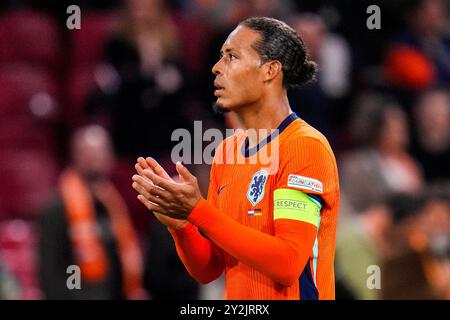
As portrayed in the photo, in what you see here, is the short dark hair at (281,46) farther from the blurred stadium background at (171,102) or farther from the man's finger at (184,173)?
the blurred stadium background at (171,102)

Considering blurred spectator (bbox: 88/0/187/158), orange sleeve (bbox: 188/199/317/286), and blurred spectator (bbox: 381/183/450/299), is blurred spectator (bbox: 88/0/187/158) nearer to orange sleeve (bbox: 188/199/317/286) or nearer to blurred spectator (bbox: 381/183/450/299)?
blurred spectator (bbox: 381/183/450/299)

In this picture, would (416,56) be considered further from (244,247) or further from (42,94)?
(244,247)

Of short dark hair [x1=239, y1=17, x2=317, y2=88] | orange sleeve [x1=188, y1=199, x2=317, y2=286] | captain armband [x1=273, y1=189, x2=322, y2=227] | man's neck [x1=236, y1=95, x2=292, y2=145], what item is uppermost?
short dark hair [x1=239, y1=17, x2=317, y2=88]

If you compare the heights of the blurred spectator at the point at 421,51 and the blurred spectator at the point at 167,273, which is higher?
the blurred spectator at the point at 421,51

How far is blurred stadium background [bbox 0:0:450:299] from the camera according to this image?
6207 millimetres

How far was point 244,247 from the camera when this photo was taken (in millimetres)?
3135

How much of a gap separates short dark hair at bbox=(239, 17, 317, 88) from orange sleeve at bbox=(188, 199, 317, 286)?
21.8 inches

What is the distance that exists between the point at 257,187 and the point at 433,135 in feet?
15.1

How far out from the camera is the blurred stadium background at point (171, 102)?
6.21m

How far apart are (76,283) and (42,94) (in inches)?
78.3

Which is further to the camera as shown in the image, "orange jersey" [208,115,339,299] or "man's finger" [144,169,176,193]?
"orange jersey" [208,115,339,299]

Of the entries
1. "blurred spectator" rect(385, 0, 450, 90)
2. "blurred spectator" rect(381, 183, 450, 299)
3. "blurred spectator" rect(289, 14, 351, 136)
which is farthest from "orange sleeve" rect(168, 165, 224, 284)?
"blurred spectator" rect(385, 0, 450, 90)

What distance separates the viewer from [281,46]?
3.34 m

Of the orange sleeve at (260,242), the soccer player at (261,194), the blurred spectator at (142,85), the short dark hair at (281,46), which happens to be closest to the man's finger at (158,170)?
the soccer player at (261,194)
